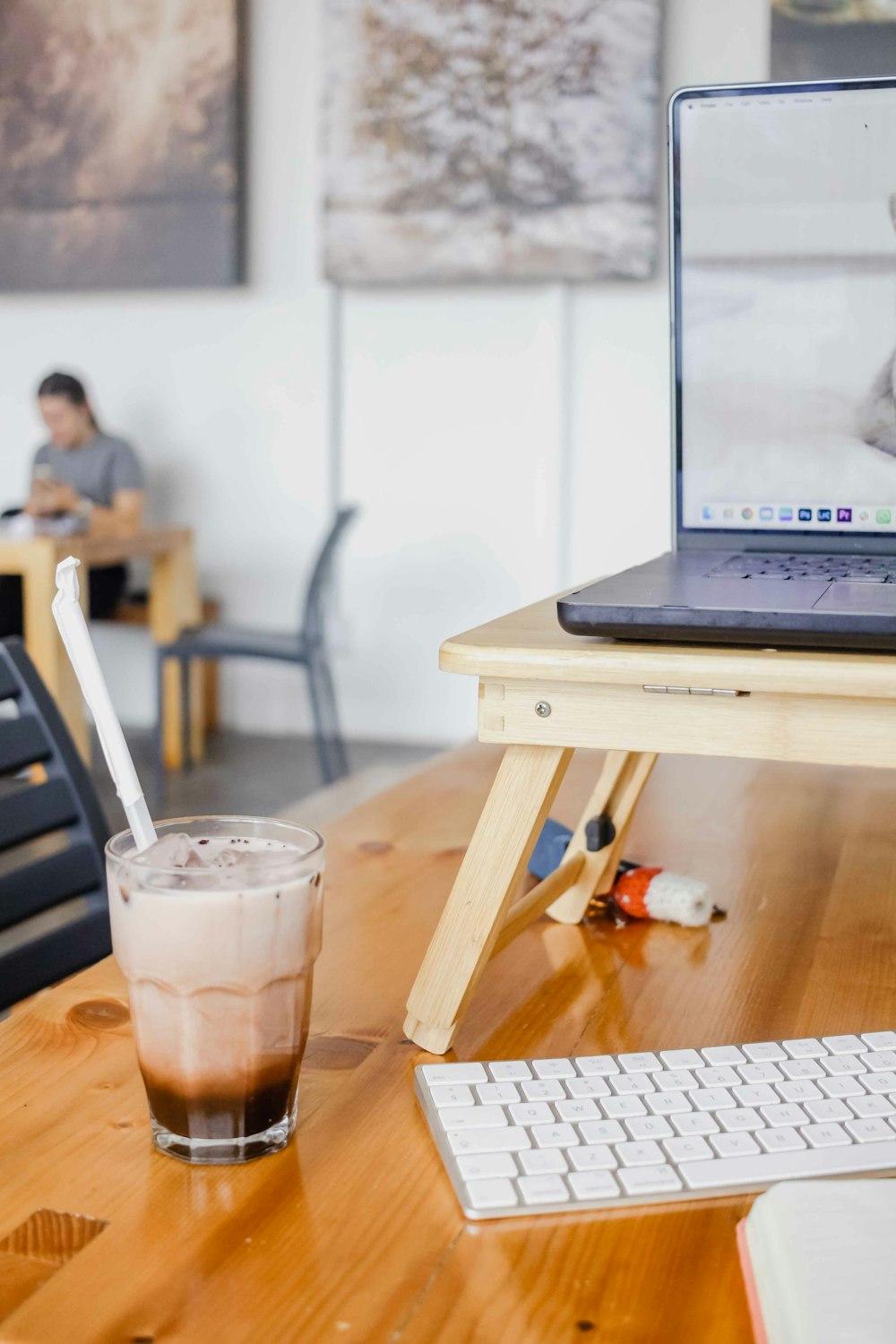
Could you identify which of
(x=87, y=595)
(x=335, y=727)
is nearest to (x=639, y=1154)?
(x=335, y=727)

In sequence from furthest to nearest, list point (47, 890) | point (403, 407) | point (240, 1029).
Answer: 1. point (403, 407)
2. point (47, 890)
3. point (240, 1029)

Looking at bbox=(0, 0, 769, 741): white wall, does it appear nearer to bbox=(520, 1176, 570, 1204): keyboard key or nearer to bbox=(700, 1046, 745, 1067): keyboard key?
bbox=(700, 1046, 745, 1067): keyboard key

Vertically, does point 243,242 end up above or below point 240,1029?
above

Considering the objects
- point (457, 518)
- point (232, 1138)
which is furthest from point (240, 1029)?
point (457, 518)

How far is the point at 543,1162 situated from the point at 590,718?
0.18 meters

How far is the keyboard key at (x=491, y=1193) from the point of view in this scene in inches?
18.8

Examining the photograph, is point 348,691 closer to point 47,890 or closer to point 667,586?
point 47,890

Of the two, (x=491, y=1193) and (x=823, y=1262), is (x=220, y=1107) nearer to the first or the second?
(x=491, y=1193)

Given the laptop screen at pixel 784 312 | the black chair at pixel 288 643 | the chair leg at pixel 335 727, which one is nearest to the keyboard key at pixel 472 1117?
the laptop screen at pixel 784 312

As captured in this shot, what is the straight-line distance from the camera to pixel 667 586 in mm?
627

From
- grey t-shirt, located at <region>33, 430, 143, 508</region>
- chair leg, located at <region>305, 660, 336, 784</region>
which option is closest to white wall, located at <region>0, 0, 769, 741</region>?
grey t-shirt, located at <region>33, 430, 143, 508</region>

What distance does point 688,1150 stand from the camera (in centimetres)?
51

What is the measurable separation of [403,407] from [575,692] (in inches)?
138

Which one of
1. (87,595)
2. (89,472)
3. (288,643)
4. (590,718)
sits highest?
(89,472)
